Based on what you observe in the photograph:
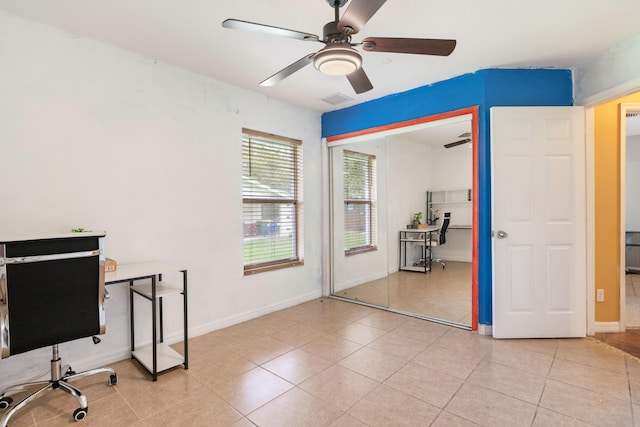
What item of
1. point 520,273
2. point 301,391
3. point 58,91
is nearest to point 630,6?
point 520,273

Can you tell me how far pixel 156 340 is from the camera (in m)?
2.46

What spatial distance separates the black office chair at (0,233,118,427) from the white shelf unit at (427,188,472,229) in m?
4.67

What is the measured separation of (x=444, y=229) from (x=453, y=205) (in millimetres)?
466

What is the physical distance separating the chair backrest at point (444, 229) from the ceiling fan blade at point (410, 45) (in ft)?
12.6

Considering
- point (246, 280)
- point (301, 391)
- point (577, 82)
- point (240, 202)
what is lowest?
point (301, 391)

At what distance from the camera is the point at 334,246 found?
183 inches

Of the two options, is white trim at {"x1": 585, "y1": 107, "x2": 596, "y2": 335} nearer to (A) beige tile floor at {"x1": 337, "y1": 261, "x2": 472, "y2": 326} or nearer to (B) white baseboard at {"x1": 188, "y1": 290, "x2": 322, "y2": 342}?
(A) beige tile floor at {"x1": 337, "y1": 261, "x2": 472, "y2": 326}

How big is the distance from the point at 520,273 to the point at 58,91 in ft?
14.0

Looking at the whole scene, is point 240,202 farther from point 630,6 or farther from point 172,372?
point 630,6

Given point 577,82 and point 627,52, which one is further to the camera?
point 577,82

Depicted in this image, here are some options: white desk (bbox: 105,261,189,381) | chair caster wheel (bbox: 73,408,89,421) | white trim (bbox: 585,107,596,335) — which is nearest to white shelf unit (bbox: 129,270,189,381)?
white desk (bbox: 105,261,189,381)

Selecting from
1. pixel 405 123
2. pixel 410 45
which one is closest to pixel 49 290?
pixel 410 45

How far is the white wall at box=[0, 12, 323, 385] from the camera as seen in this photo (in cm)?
227

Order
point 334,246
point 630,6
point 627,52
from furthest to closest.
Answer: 1. point 334,246
2. point 627,52
3. point 630,6
